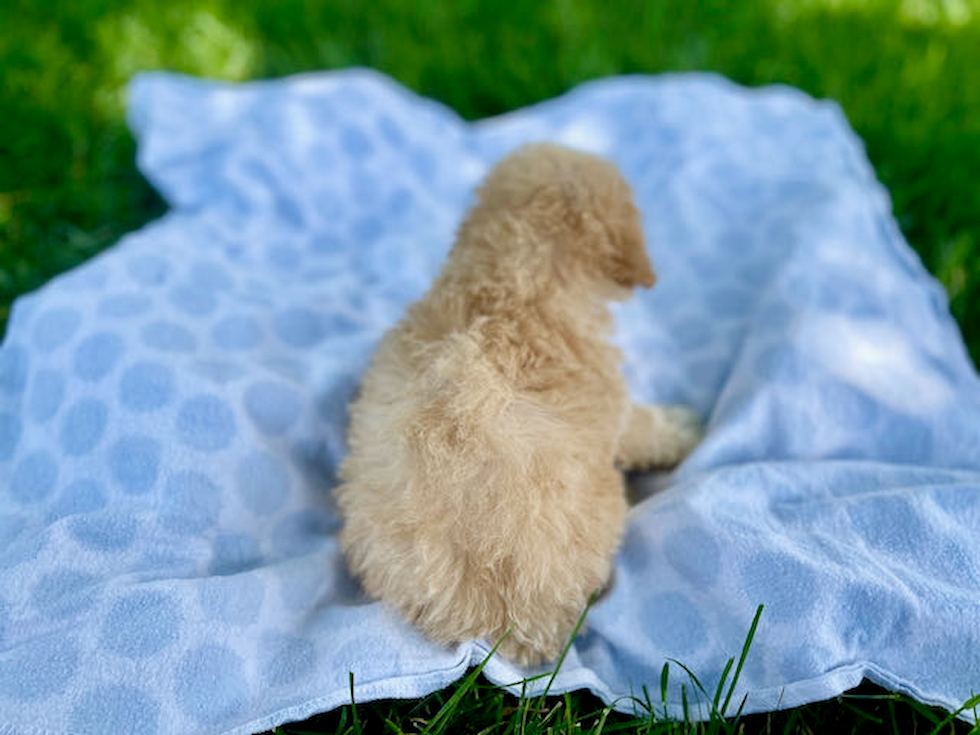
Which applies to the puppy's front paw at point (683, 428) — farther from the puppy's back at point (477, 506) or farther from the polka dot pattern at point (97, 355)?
the polka dot pattern at point (97, 355)

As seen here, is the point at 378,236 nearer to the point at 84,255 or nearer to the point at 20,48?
the point at 84,255

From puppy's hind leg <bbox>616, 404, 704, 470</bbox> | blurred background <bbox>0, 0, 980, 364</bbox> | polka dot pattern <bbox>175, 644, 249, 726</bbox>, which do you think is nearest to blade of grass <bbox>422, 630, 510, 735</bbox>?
polka dot pattern <bbox>175, 644, 249, 726</bbox>

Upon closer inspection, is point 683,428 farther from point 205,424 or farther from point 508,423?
point 205,424

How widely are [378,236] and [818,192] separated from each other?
137 cm

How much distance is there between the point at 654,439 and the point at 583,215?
57cm

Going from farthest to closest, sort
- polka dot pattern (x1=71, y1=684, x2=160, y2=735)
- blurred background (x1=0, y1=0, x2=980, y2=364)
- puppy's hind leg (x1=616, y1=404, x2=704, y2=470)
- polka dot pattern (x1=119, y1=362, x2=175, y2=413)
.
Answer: blurred background (x1=0, y1=0, x2=980, y2=364) → puppy's hind leg (x1=616, y1=404, x2=704, y2=470) → polka dot pattern (x1=119, y1=362, x2=175, y2=413) → polka dot pattern (x1=71, y1=684, x2=160, y2=735)

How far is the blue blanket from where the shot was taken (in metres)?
1.33

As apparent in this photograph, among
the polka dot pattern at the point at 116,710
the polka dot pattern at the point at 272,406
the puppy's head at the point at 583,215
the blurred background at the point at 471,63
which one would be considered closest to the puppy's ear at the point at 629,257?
the puppy's head at the point at 583,215

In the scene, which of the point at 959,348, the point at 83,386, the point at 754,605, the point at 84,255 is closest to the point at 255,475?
the point at 83,386

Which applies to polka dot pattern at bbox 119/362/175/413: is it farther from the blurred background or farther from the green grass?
the blurred background

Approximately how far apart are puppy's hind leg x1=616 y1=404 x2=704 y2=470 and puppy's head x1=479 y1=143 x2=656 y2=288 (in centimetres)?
34

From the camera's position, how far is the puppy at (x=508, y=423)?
4.26 ft

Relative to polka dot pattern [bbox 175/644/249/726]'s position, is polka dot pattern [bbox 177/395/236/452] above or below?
above

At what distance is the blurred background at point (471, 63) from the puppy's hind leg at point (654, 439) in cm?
106
